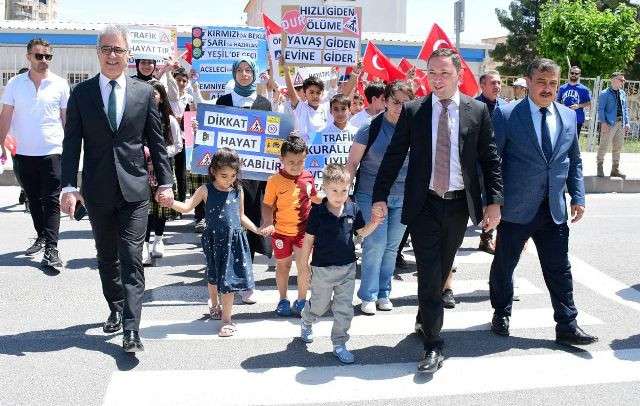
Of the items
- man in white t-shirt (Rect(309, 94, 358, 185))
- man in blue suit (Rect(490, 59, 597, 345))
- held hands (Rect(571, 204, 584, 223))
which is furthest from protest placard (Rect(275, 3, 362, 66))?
held hands (Rect(571, 204, 584, 223))

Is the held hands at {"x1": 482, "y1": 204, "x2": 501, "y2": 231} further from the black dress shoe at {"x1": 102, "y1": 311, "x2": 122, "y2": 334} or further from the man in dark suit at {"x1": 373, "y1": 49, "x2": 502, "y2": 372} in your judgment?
the black dress shoe at {"x1": 102, "y1": 311, "x2": 122, "y2": 334}

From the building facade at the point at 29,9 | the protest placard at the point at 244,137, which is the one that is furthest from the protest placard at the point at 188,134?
the building facade at the point at 29,9

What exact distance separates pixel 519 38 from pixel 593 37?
67.4ft

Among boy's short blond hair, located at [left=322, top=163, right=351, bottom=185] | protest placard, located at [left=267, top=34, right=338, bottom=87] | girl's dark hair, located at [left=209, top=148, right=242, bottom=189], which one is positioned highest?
protest placard, located at [left=267, top=34, right=338, bottom=87]

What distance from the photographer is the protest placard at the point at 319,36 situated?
9.12 metres

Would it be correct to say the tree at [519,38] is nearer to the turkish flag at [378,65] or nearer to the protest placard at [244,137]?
the turkish flag at [378,65]

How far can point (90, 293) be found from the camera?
6469mm

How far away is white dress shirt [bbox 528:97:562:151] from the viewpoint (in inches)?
206

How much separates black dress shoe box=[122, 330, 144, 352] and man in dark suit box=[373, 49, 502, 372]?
186 centimetres

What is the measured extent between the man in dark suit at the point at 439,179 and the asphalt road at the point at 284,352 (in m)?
0.40

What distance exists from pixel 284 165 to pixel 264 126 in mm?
1043

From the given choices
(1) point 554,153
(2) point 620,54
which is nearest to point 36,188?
(1) point 554,153

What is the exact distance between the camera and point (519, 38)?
4875 cm

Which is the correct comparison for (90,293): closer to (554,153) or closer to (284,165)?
(284,165)
